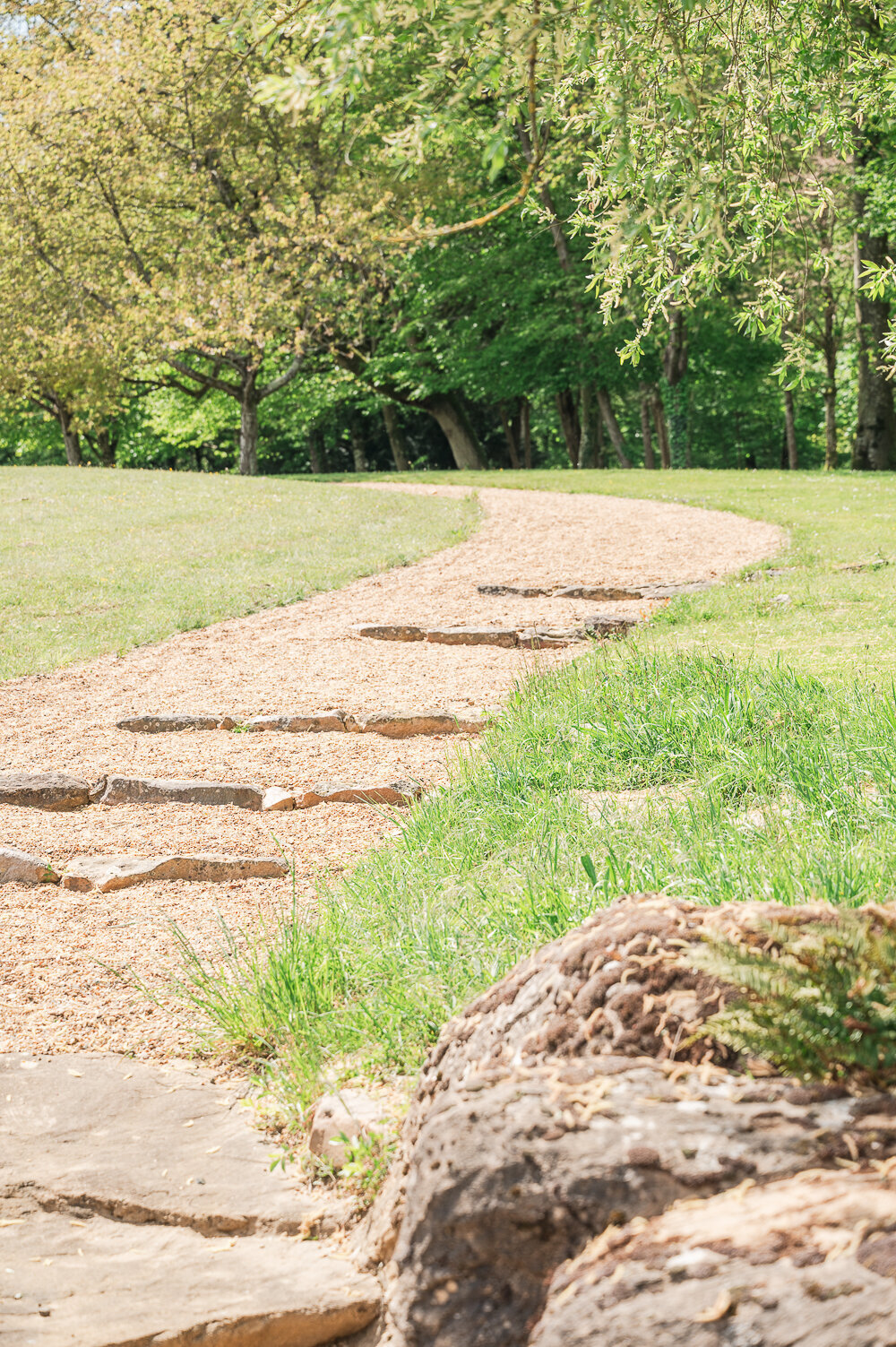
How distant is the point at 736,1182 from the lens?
5.88ft

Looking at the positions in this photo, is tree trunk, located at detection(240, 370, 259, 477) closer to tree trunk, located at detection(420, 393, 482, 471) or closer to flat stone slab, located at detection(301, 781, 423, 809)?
tree trunk, located at detection(420, 393, 482, 471)

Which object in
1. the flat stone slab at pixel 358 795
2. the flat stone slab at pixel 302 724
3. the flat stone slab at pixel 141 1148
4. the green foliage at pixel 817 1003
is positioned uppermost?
the green foliage at pixel 817 1003

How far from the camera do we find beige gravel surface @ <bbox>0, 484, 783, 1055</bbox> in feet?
13.9

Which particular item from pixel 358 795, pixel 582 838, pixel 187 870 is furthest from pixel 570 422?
pixel 582 838

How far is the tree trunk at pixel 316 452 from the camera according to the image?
130 feet

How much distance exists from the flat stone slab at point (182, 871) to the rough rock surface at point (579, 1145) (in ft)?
9.70

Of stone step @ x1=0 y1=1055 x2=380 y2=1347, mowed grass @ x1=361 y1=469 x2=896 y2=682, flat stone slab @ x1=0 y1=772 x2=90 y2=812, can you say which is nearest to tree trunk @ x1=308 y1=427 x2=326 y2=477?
mowed grass @ x1=361 y1=469 x2=896 y2=682

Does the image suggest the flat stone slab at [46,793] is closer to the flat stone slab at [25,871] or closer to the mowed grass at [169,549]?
the flat stone slab at [25,871]

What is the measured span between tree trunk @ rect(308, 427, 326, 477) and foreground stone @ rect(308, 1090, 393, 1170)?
3665cm

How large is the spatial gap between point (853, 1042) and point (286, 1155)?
5.36 feet

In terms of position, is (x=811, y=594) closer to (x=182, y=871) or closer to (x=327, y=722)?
(x=327, y=722)

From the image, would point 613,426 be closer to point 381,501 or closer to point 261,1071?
point 381,501

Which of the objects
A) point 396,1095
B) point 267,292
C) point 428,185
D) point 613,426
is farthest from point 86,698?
point 613,426

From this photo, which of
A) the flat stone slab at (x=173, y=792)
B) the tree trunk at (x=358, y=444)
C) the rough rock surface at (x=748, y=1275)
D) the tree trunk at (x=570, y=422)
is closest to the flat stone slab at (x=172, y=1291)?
the rough rock surface at (x=748, y=1275)
